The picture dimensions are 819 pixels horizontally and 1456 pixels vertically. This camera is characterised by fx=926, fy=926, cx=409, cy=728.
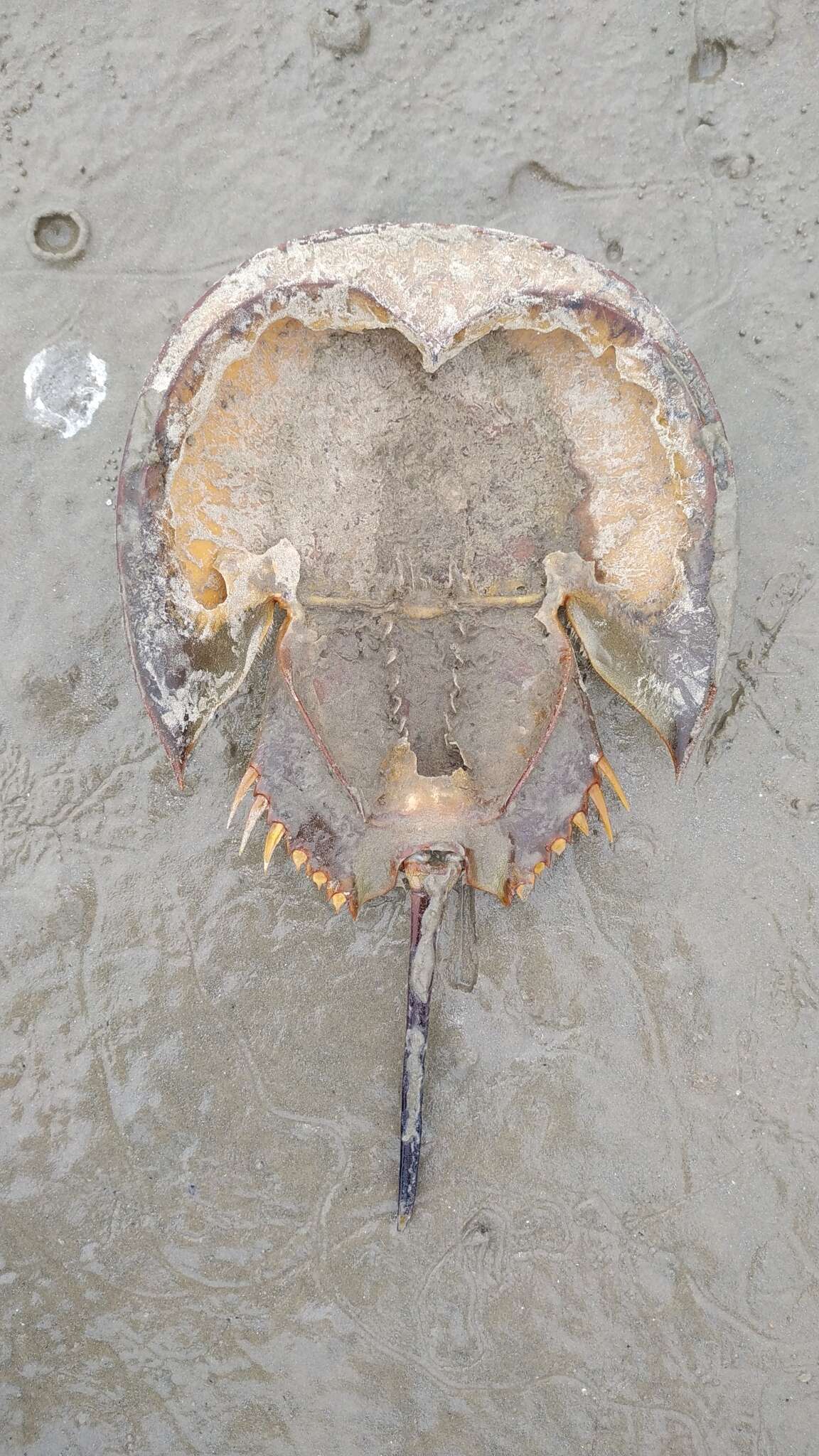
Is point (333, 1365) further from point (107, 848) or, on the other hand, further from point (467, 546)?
point (467, 546)

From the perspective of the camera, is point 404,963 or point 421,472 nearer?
point 421,472

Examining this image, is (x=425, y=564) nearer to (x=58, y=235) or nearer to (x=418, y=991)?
(x=418, y=991)

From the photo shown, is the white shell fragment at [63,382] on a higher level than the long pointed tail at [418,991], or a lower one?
higher

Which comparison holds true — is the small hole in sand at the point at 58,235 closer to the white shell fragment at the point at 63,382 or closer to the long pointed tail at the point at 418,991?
the white shell fragment at the point at 63,382

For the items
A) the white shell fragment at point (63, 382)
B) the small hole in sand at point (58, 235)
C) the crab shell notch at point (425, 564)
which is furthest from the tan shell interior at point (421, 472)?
the small hole in sand at point (58, 235)

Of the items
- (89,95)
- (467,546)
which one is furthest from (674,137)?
(89,95)

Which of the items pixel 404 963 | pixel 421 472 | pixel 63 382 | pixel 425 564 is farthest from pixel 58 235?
pixel 404 963

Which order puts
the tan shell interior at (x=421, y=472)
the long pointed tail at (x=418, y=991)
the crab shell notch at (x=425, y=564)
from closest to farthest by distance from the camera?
the crab shell notch at (x=425, y=564), the tan shell interior at (x=421, y=472), the long pointed tail at (x=418, y=991)

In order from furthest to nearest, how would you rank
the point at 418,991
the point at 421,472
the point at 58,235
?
the point at 58,235, the point at 418,991, the point at 421,472
